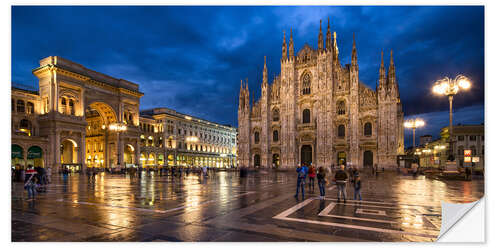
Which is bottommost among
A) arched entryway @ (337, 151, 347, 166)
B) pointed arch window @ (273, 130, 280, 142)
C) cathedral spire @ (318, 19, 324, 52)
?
arched entryway @ (337, 151, 347, 166)

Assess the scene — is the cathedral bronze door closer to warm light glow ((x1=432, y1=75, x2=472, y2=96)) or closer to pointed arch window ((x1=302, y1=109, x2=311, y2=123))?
pointed arch window ((x1=302, y1=109, x2=311, y2=123))

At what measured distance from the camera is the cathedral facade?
141 feet

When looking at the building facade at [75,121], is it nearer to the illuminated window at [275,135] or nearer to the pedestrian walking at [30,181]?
the illuminated window at [275,135]

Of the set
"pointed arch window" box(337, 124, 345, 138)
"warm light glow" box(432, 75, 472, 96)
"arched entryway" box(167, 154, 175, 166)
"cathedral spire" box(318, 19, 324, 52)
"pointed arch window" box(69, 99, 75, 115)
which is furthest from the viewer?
"arched entryway" box(167, 154, 175, 166)

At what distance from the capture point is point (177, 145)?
231ft

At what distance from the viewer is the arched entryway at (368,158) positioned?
43725 millimetres

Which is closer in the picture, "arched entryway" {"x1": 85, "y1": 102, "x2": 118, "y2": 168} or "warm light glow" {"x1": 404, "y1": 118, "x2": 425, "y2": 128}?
"warm light glow" {"x1": 404, "y1": 118, "x2": 425, "y2": 128}

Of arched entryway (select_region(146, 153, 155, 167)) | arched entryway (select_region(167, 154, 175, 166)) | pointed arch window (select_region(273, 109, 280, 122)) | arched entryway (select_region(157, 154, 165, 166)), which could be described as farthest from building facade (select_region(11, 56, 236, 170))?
pointed arch window (select_region(273, 109, 280, 122))

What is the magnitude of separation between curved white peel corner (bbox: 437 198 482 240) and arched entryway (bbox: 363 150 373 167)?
3535 centimetres

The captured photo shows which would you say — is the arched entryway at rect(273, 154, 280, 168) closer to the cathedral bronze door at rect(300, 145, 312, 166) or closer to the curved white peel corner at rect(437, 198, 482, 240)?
the cathedral bronze door at rect(300, 145, 312, 166)

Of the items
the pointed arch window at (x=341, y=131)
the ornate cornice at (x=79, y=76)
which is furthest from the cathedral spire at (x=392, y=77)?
the ornate cornice at (x=79, y=76)

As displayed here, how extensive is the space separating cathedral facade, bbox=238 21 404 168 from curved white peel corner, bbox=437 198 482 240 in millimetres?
33326

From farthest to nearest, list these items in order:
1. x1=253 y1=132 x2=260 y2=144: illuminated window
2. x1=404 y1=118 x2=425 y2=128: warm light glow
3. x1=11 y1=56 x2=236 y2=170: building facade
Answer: x1=253 y1=132 x2=260 y2=144: illuminated window, x1=11 y1=56 x2=236 y2=170: building facade, x1=404 y1=118 x2=425 y2=128: warm light glow

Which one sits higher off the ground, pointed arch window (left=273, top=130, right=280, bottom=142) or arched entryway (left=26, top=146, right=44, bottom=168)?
pointed arch window (left=273, top=130, right=280, bottom=142)
